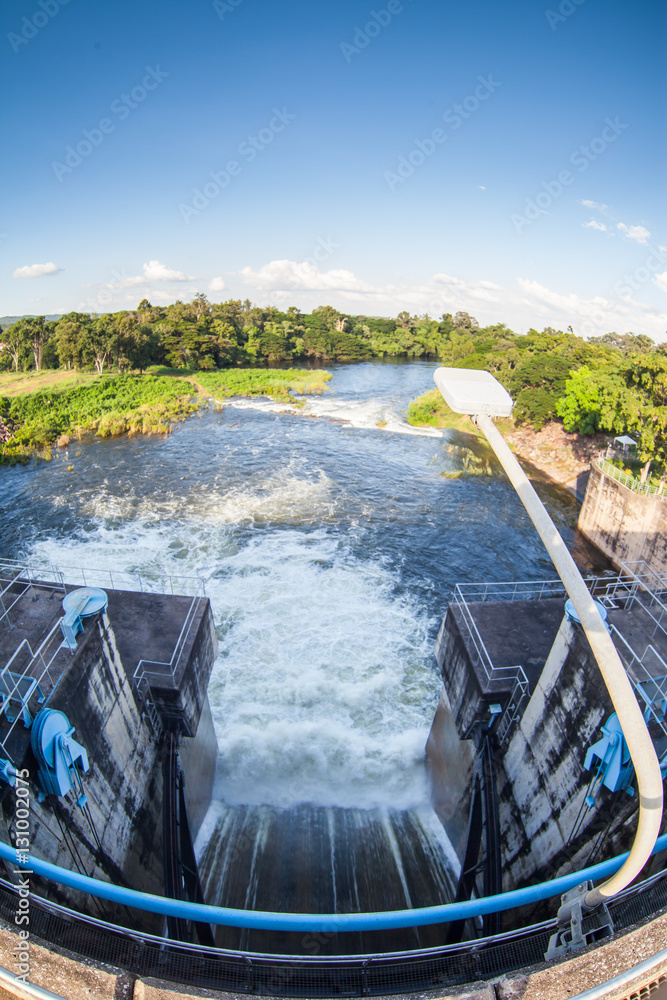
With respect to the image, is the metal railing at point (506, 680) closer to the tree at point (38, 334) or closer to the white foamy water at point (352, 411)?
the white foamy water at point (352, 411)

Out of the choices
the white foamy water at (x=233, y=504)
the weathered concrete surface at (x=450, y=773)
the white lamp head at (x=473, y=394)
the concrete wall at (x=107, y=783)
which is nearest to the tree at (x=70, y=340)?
the white foamy water at (x=233, y=504)

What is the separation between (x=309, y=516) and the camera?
28.1m

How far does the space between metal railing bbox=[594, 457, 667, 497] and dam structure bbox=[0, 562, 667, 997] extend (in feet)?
48.1

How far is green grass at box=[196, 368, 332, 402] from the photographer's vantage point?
195 feet

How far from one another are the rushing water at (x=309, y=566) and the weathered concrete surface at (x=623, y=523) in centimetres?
167

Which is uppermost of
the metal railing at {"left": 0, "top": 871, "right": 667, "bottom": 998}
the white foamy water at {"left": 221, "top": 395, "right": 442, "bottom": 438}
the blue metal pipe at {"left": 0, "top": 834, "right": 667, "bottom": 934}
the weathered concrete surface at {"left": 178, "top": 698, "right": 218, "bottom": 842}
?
the blue metal pipe at {"left": 0, "top": 834, "right": 667, "bottom": 934}

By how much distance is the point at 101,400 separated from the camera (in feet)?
158

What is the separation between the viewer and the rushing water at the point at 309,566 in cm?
1277

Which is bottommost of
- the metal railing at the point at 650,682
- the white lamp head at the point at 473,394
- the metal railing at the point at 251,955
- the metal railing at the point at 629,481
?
the metal railing at the point at 251,955

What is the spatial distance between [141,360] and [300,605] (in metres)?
48.8

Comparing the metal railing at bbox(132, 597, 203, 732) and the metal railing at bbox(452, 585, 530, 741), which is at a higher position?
the metal railing at bbox(452, 585, 530, 741)

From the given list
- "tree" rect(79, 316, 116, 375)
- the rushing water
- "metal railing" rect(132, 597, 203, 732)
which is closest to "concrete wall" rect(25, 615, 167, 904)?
"metal railing" rect(132, 597, 203, 732)

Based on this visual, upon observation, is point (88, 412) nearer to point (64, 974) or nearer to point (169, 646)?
point (169, 646)

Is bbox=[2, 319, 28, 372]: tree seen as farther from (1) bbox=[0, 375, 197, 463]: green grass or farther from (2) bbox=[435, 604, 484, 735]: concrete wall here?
(2) bbox=[435, 604, 484, 735]: concrete wall
